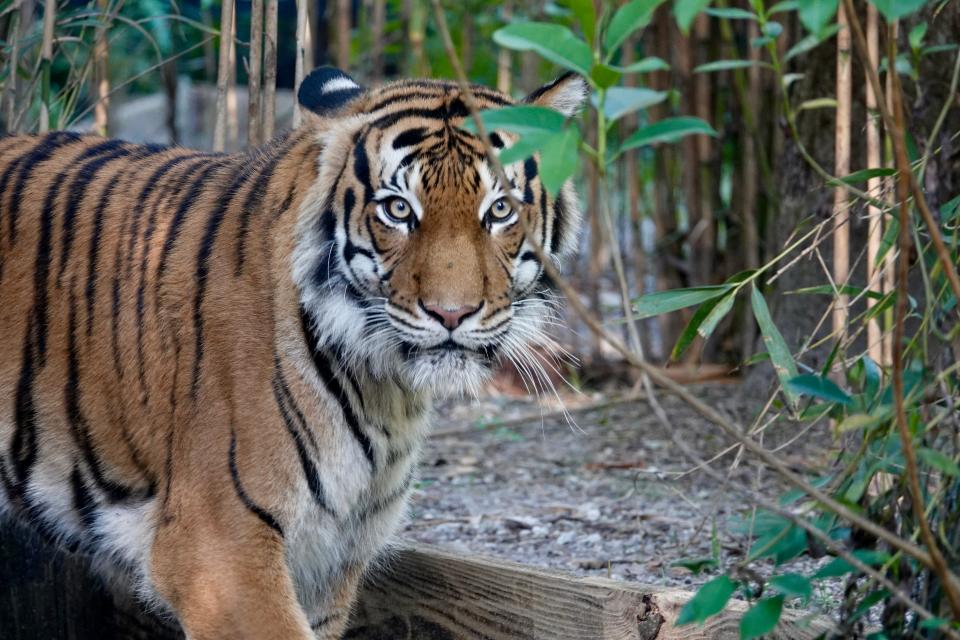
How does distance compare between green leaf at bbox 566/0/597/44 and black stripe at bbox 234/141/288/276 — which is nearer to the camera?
green leaf at bbox 566/0/597/44

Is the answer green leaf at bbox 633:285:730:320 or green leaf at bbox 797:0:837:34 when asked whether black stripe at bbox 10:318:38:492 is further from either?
green leaf at bbox 797:0:837:34

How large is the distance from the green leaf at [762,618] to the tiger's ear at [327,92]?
57.7 inches

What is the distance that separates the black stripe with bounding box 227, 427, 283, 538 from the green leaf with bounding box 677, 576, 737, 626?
3.24 ft

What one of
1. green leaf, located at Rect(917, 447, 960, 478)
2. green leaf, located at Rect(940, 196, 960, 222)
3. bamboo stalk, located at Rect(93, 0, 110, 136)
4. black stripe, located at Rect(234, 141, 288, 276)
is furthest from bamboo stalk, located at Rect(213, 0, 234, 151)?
green leaf, located at Rect(917, 447, 960, 478)

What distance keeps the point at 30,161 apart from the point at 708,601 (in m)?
2.10

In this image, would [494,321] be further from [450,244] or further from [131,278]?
[131,278]

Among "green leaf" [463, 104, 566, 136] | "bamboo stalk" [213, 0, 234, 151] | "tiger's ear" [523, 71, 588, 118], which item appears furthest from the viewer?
"bamboo stalk" [213, 0, 234, 151]

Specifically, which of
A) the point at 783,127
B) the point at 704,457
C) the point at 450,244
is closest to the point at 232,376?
the point at 450,244

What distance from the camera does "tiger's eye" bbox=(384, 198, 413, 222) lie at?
257 centimetres

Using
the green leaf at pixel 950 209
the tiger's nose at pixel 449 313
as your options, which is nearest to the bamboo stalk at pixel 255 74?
the tiger's nose at pixel 449 313

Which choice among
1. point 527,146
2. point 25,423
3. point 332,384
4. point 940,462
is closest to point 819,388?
point 940,462

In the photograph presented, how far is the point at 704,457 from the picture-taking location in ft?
16.0

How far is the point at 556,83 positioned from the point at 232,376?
0.93 metres

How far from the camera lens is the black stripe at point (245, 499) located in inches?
102
